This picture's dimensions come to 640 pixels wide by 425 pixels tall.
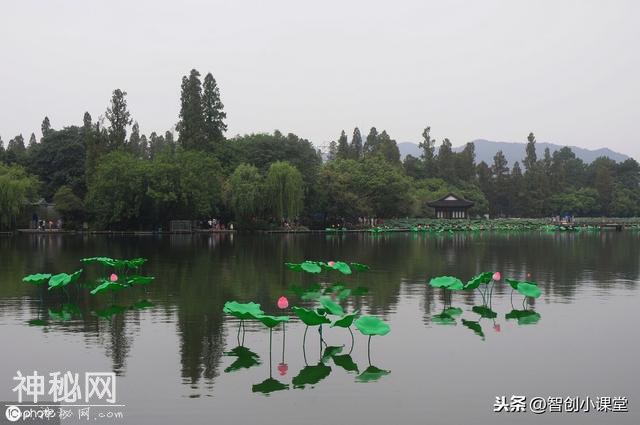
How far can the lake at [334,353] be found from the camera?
863 cm

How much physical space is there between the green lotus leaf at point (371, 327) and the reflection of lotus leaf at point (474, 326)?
8.84ft

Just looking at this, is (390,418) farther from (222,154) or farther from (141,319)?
(222,154)

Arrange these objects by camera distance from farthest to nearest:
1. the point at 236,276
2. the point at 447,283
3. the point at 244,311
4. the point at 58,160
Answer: the point at 58,160 < the point at 236,276 < the point at 447,283 < the point at 244,311

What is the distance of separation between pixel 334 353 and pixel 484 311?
5.56 m

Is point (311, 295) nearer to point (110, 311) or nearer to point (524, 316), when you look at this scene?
point (110, 311)

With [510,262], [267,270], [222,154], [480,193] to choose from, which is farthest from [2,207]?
[480,193]

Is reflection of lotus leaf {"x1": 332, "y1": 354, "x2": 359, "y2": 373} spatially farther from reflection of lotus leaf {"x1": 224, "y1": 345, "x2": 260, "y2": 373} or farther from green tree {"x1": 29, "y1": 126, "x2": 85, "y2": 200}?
green tree {"x1": 29, "y1": 126, "x2": 85, "y2": 200}

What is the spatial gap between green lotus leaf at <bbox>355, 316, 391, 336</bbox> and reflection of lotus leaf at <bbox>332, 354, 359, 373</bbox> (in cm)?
52

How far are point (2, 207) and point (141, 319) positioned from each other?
137ft

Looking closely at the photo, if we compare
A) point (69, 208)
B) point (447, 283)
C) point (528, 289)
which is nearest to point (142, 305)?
point (447, 283)

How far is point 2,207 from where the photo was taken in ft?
165

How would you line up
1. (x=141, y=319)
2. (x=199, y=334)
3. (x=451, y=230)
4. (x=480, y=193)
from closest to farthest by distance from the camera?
1. (x=199, y=334)
2. (x=141, y=319)
3. (x=451, y=230)
4. (x=480, y=193)

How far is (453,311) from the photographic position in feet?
50.6

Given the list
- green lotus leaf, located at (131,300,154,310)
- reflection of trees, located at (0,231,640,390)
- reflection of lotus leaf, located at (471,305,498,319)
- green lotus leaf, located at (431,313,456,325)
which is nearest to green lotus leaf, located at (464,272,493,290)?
reflection of lotus leaf, located at (471,305,498,319)
